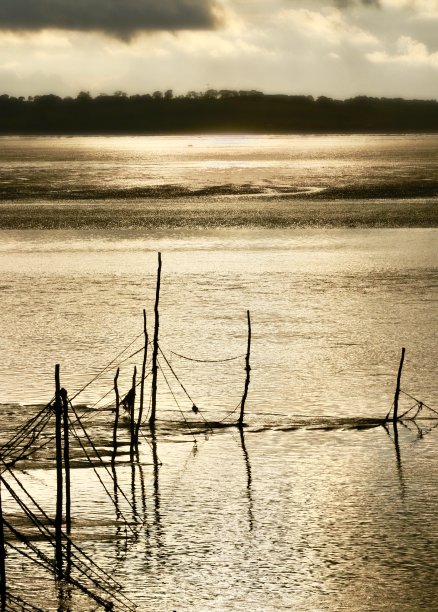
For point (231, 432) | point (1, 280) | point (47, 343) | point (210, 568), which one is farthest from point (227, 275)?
point (210, 568)

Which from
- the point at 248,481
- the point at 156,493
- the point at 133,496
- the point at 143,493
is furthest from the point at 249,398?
the point at 133,496

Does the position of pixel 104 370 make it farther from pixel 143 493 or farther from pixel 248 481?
pixel 143 493

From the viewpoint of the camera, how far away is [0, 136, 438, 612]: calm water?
21719 millimetres

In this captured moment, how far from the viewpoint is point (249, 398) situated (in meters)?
35.2

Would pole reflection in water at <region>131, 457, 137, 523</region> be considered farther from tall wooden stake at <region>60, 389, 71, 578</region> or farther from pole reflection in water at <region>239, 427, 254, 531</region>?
pole reflection in water at <region>239, 427, 254, 531</region>

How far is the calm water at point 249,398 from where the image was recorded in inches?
855

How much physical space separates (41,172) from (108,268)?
91432 millimetres

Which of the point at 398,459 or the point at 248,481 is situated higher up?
the point at 398,459

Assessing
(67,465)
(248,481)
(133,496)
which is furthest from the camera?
(248,481)

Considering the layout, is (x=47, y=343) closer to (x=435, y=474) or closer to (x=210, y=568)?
(x=435, y=474)

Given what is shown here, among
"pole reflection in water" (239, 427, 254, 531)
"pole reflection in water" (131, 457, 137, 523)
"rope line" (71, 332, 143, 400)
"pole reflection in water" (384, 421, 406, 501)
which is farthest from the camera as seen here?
"rope line" (71, 332, 143, 400)

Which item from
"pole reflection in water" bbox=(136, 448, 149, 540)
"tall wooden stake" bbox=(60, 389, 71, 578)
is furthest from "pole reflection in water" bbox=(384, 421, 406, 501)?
"tall wooden stake" bbox=(60, 389, 71, 578)

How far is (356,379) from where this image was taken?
124 ft

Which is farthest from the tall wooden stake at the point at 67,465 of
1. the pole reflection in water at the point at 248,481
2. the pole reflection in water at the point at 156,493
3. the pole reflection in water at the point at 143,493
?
the pole reflection in water at the point at 248,481
